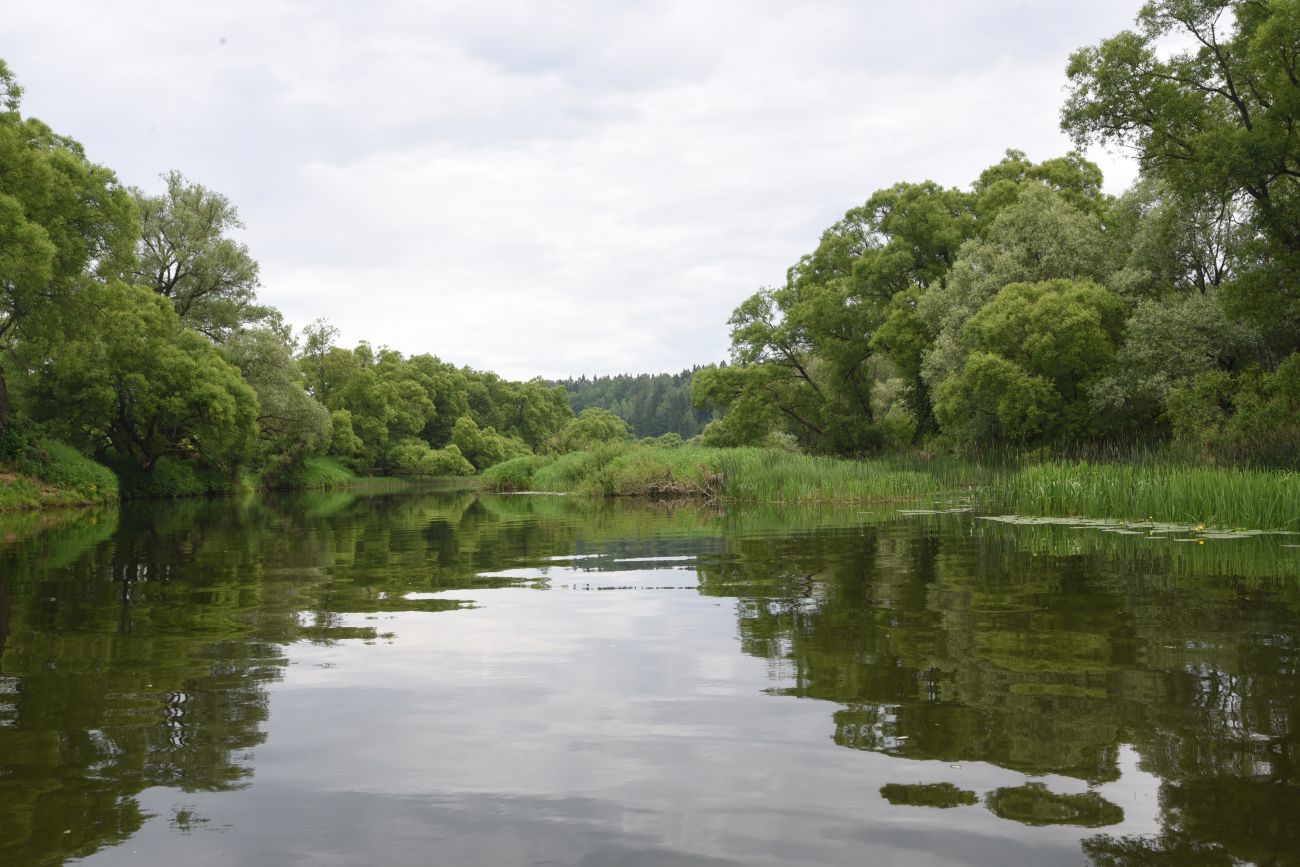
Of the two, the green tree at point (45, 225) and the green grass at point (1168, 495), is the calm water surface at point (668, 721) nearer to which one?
the green grass at point (1168, 495)

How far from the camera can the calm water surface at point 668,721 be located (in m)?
3.37

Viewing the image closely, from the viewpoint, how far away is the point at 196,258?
52.1 meters

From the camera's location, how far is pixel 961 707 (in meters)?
4.85

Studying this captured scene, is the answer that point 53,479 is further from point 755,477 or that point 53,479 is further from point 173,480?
point 755,477

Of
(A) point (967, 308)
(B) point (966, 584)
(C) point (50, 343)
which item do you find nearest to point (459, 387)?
(C) point (50, 343)

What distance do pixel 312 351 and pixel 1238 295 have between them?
7775 cm

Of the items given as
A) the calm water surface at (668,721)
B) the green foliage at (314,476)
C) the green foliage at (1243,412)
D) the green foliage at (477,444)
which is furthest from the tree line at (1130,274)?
the green foliage at (477,444)

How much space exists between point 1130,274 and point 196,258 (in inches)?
1869

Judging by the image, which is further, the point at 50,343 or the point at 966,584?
the point at 50,343

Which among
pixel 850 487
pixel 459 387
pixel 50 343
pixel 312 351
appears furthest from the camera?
pixel 459 387

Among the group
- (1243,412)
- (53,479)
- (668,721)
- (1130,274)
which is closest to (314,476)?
(53,479)

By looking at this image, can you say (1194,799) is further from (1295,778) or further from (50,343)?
(50,343)

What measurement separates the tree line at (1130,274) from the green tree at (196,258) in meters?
35.9

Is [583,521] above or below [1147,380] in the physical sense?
below
